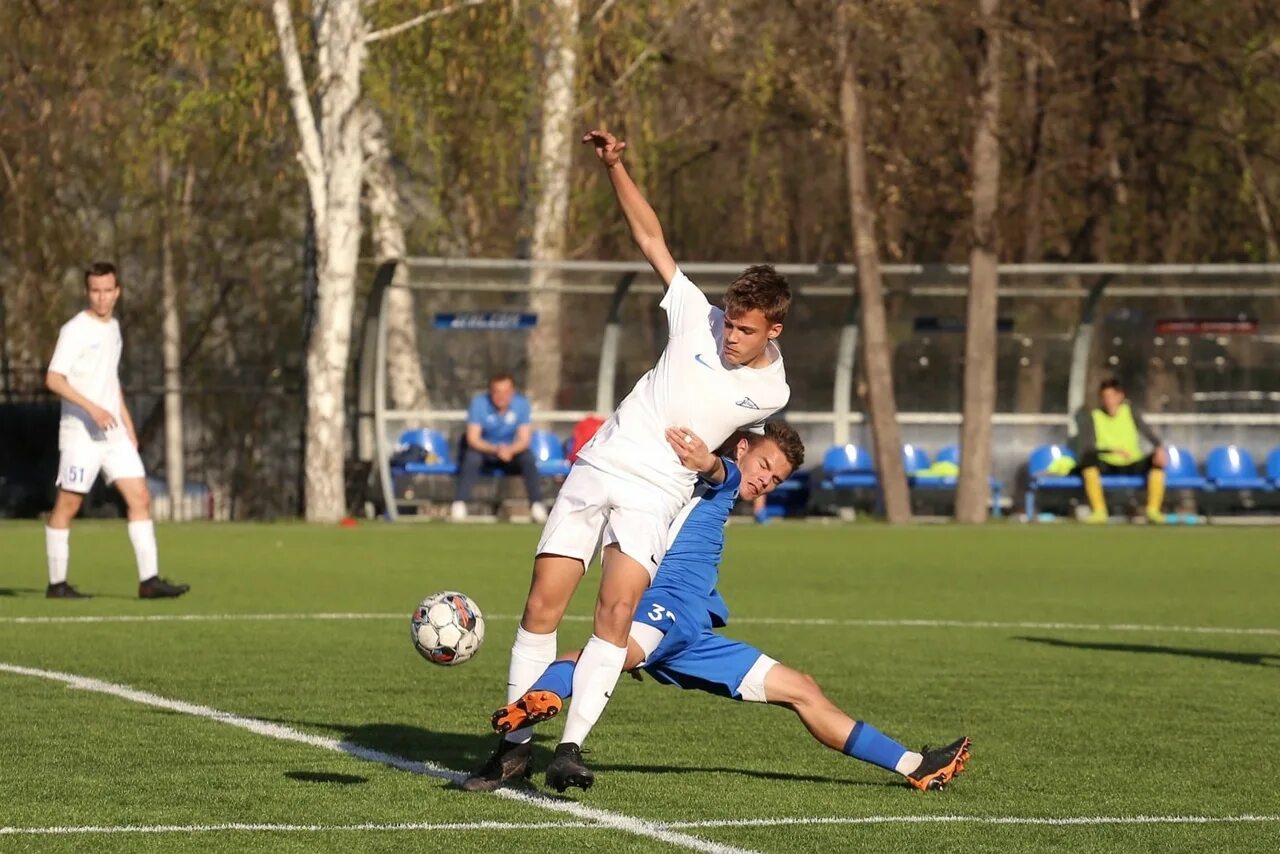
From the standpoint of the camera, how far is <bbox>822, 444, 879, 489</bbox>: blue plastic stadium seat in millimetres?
26922

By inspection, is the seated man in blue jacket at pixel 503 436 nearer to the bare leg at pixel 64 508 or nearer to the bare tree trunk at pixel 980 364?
the bare tree trunk at pixel 980 364

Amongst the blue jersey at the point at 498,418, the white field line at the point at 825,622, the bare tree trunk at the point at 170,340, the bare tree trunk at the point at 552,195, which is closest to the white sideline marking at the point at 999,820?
the white field line at the point at 825,622

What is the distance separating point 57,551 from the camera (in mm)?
14367

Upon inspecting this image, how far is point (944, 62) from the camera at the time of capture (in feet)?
112

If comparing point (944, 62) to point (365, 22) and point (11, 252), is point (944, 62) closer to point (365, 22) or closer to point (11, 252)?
point (365, 22)

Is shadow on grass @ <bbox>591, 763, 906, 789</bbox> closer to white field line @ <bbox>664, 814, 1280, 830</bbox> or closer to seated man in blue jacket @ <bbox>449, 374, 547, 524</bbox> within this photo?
white field line @ <bbox>664, 814, 1280, 830</bbox>


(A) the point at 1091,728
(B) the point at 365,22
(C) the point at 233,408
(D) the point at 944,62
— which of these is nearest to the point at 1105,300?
(D) the point at 944,62

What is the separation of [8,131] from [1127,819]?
26.7 metres

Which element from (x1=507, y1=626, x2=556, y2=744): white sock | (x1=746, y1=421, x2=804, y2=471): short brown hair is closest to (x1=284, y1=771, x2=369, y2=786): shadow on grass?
(x1=507, y1=626, x2=556, y2=744): white sock

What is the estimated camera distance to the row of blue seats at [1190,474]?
26531mm

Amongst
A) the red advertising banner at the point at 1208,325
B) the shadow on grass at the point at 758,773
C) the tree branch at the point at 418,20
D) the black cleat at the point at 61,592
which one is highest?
the tree branch at the point at 418,20

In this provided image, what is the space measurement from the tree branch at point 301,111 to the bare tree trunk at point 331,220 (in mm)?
11

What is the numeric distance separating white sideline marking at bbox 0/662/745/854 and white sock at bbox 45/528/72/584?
3.71 metres

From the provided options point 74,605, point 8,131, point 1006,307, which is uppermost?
point 8,131
